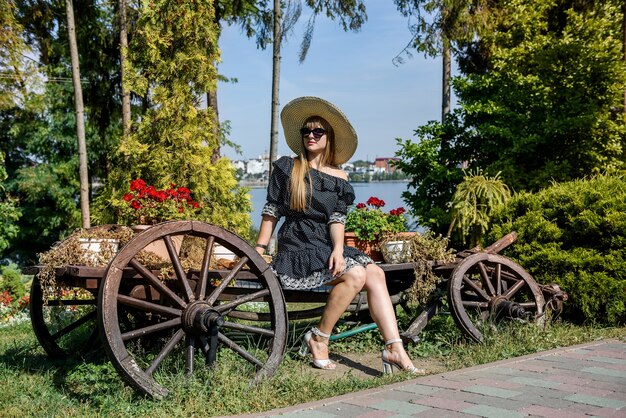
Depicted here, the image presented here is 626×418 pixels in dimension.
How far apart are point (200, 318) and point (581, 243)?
4.11 m

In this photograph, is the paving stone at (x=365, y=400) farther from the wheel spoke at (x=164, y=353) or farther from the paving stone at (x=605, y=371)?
the paving stone at (x=605, y=371)

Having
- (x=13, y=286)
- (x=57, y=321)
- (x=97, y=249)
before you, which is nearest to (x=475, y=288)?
(x=97, y=249)

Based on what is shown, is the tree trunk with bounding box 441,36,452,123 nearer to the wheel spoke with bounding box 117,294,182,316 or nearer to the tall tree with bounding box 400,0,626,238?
the tall tree with bounding box 400,0,626,238

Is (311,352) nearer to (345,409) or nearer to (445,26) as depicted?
(345,409)

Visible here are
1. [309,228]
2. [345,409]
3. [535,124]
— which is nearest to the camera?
[345,409]

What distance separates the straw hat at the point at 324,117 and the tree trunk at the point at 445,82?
34.8 ft

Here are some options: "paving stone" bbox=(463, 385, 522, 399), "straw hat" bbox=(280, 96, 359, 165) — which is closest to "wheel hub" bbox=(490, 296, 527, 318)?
"paving stone" bbox=(463, 385, 522, 399)

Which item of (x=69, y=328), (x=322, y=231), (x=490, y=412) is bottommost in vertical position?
(x=490, y=412)

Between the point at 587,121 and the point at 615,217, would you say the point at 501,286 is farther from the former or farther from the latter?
the point at 587,121

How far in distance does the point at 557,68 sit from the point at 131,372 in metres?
13.4

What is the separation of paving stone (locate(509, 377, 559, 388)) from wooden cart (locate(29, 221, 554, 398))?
105 centimetres

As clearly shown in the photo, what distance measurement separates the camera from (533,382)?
3873 millimetres

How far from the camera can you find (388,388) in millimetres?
3746

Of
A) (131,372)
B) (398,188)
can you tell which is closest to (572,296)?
(131,372)
